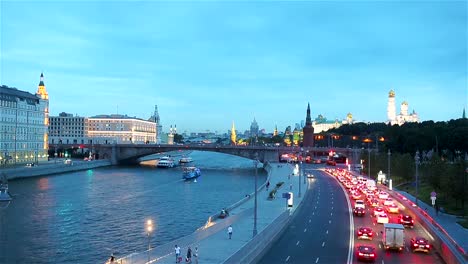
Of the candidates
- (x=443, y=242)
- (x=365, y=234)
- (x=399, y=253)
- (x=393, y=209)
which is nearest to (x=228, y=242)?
(x=365, y=234)

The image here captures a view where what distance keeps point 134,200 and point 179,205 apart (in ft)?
22.5

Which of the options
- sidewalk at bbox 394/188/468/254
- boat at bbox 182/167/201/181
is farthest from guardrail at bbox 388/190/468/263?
boat at bbox 182/167/201/181

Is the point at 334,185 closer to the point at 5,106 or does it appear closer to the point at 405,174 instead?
the point at 405,174

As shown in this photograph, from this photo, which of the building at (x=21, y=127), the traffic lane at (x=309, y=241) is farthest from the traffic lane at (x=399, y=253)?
the building at (x=21, y=127)

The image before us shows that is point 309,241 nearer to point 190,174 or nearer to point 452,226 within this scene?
point 452,226

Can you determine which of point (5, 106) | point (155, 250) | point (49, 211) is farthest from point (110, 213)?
point (5, 106)

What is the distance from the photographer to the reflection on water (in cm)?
3525

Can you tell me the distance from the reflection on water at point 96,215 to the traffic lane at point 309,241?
9361 millimetres

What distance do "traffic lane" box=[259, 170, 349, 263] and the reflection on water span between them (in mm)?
9361

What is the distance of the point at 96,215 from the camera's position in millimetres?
49250

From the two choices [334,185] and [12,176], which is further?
[12,176]

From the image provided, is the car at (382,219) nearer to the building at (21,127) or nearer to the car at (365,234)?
the car at (365,234)

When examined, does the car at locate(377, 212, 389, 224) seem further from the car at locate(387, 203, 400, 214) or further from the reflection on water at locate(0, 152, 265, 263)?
the reflection on water at locate(0, 152, 265, 263)

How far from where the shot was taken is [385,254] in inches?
1143
